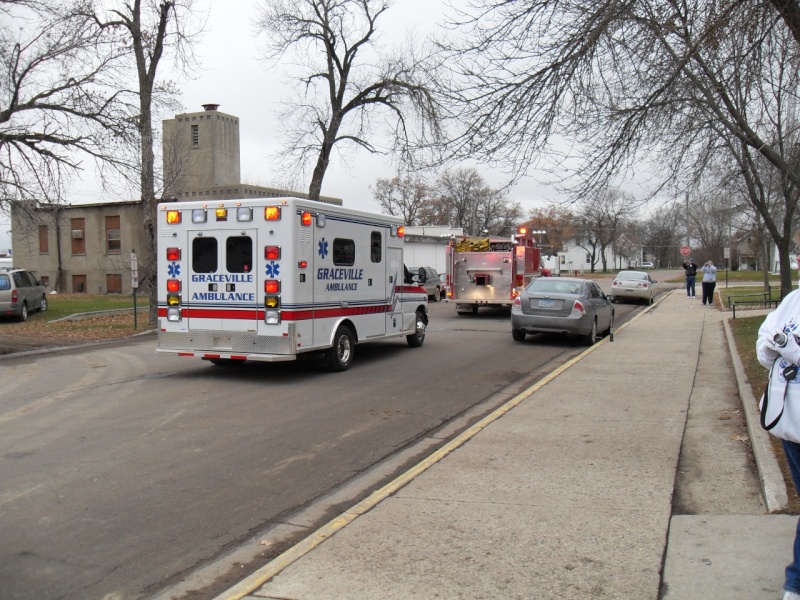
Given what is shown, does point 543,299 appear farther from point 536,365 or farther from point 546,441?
point 546,441

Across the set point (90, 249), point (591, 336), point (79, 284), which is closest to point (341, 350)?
point (591, 336)

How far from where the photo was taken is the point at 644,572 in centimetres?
423

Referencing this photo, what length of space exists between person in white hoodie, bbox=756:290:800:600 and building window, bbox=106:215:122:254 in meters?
39.8

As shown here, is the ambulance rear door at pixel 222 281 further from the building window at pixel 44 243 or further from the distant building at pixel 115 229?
the building window at pixel 44 243

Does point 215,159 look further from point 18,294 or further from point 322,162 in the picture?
point 18,294

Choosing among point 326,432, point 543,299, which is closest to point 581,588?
point 326,432

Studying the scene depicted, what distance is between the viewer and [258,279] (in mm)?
10953

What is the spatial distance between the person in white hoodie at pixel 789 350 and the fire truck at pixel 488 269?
18953mm

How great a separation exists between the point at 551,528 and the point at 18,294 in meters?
21.9

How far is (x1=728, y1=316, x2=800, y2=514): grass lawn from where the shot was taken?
17.9 feet

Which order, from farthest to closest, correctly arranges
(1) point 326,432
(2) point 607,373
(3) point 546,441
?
1. (2) point 607,373
2. (1) point 326,432
3. (3) point 546,441

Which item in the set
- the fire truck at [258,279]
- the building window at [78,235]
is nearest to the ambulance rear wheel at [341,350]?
the fire truck at [258,279]

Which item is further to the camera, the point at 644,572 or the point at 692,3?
the point at 692,3

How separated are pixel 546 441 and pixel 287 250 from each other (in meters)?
5.07
